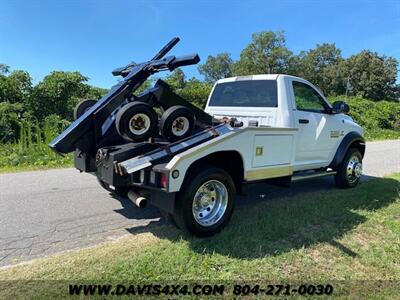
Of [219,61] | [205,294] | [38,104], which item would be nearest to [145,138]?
[205,294]

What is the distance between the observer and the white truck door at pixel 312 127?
612 cm

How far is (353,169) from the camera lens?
24.3 feet

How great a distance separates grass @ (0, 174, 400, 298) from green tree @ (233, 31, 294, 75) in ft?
212

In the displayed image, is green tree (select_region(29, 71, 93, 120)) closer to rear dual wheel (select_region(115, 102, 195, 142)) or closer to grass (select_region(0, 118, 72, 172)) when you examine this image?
grass (select_region(0, 118, 72, 172))

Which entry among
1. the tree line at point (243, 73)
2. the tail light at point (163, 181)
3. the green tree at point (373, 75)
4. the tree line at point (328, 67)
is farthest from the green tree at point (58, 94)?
the green tree at point (373, 75)

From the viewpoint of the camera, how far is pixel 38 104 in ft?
43.9

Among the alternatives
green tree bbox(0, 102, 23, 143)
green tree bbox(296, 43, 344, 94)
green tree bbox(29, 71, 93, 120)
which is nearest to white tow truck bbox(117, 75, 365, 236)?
green tree bbox(0, 102, 23, 143)

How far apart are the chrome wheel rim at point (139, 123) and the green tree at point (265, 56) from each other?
6528 cm

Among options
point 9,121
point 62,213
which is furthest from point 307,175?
point 9,121

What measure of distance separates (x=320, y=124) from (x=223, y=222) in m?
2.98

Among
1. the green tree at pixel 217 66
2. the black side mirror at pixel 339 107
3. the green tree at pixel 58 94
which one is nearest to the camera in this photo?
the black side mirror at pixel 339 107

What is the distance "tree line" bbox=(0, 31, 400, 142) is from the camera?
13008 millimetres

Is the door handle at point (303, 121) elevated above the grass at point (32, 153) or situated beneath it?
elevated above

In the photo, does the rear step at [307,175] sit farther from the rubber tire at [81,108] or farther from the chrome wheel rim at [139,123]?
the rubber tire at [81,108]
